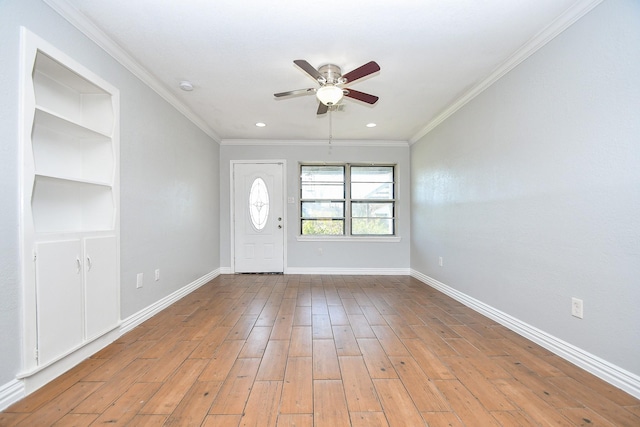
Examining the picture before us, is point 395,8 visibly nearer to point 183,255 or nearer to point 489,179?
point 489,179

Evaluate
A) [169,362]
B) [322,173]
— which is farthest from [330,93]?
[322,173]

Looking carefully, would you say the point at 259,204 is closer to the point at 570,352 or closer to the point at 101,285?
the point at 101,285

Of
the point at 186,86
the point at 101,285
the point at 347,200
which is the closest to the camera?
the point at 101,285

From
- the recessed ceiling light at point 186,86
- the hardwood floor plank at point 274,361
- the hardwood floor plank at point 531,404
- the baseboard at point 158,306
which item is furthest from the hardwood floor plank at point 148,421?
the recessed ceiling light at point 186,86

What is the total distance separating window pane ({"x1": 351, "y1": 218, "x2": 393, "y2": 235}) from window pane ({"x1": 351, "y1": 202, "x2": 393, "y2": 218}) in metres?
0.09

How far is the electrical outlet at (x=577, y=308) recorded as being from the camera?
187 centimetres

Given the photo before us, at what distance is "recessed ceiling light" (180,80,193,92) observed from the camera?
290cm

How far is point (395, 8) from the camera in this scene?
6.20 ft

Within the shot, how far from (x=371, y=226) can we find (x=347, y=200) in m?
0.66

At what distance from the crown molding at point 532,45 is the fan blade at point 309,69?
1.65m

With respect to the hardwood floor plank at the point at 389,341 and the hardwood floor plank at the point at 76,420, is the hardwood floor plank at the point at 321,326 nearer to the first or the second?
the hardwood floor plank at the point at 389,341

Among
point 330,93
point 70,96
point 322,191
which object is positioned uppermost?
point 330,93

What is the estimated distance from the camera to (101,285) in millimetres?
2137

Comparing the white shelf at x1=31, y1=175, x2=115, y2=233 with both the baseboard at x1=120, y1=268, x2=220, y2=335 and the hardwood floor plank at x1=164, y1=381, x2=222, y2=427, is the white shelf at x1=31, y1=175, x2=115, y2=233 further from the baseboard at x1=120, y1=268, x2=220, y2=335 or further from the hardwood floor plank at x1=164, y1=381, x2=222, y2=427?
the hardwood floor plank at x1=164, y1=381, x2=222, y2=427
